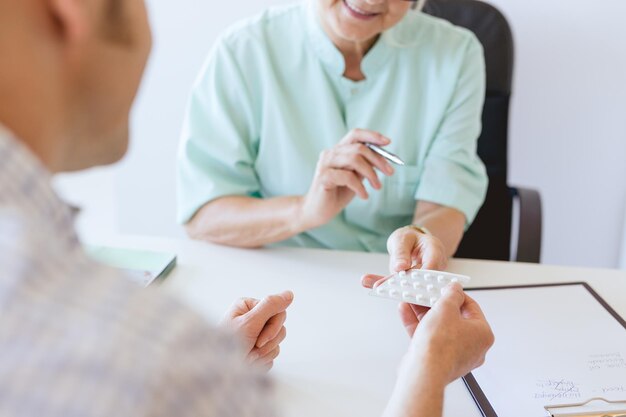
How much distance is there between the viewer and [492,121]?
140 cm

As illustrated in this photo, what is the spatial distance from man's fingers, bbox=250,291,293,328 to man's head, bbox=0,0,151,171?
1.13 feet

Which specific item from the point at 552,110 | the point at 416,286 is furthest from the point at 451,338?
the point at 552,110

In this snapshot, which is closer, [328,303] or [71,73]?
[71,73]

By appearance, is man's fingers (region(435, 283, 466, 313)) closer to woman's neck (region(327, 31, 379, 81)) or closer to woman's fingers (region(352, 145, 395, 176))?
woman's fingers (region(352, 145, 395, 176))

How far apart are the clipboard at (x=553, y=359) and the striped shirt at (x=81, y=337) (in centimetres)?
46

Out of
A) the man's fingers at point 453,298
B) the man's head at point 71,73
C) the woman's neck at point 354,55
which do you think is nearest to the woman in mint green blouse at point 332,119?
the woman's neck at point 354,55

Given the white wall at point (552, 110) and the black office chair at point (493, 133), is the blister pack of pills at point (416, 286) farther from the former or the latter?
the white wall at point (552, 110)

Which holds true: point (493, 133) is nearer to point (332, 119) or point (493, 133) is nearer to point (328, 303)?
point (332, 119)

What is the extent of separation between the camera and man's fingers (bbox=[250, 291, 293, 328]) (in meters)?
0.80

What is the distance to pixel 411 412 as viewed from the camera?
579 millimetres

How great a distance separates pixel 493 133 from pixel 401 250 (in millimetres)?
565

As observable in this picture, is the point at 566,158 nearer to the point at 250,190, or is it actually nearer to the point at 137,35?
the point at 250,190

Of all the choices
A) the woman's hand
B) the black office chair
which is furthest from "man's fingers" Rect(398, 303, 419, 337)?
the black office chair

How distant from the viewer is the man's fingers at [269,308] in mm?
802
